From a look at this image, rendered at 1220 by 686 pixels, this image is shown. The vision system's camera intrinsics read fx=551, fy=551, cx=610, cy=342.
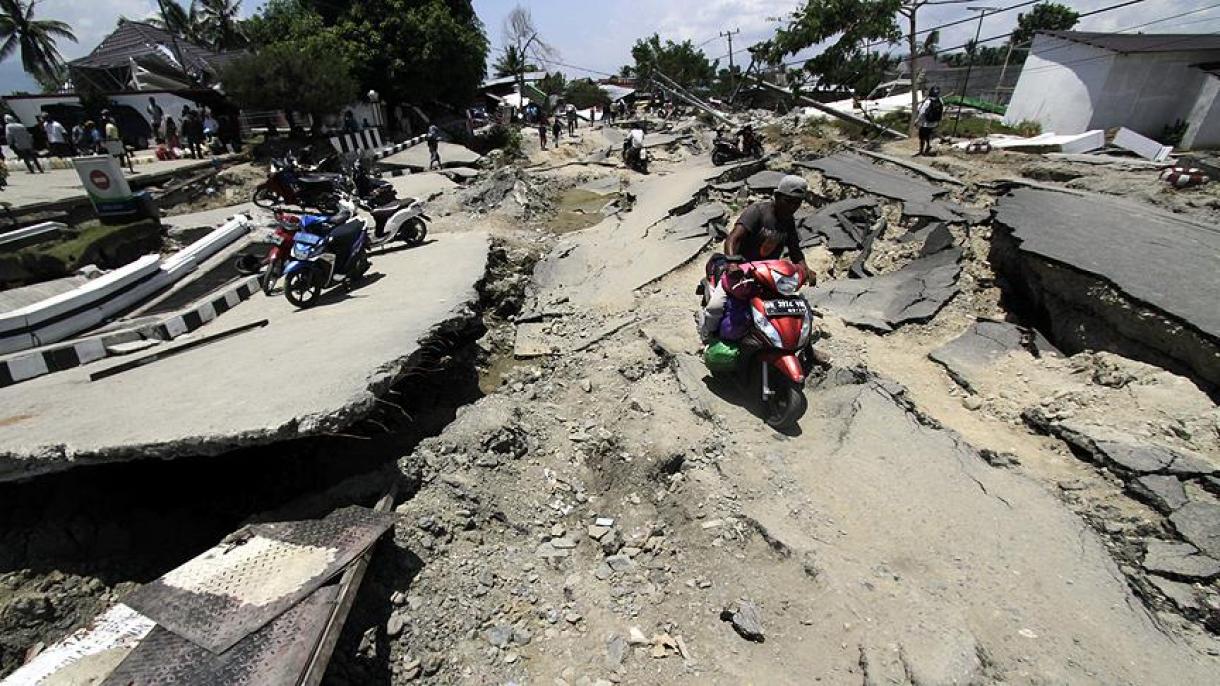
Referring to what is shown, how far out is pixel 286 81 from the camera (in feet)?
53.2

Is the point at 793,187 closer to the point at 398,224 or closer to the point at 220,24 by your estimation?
the point at 398,224

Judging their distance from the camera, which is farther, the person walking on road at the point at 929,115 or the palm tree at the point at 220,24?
the palm tree at the point at 220,24

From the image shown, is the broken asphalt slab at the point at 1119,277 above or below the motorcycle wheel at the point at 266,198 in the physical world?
below

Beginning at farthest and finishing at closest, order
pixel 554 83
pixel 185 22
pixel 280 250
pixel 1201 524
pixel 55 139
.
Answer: pixel 554 83 < pixel 185 22 < pixel 55 139 < pixel 280 250 < pixel 1201 524

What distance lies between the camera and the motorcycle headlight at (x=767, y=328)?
388 cm

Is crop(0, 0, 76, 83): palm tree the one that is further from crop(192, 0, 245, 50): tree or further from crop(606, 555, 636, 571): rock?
crop(606, 555, 636, 571): rock

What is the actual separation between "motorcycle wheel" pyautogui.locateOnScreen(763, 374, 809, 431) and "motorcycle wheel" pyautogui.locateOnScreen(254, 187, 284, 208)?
1040 cm

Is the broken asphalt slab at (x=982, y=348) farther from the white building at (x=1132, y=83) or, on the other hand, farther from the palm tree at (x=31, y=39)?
the palm tree at (x=31, y=39)

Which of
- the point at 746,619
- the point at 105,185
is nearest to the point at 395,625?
the point at 746,619

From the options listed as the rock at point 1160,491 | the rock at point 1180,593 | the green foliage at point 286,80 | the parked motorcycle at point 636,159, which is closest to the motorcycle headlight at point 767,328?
the rock at point 1160,491

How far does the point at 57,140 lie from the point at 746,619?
2047 centimetres

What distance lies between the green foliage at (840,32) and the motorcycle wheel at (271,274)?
1984cm

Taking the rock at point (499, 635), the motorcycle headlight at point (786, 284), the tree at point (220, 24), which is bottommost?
the rock at point (499, 635)

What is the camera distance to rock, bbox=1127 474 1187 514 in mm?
2971
